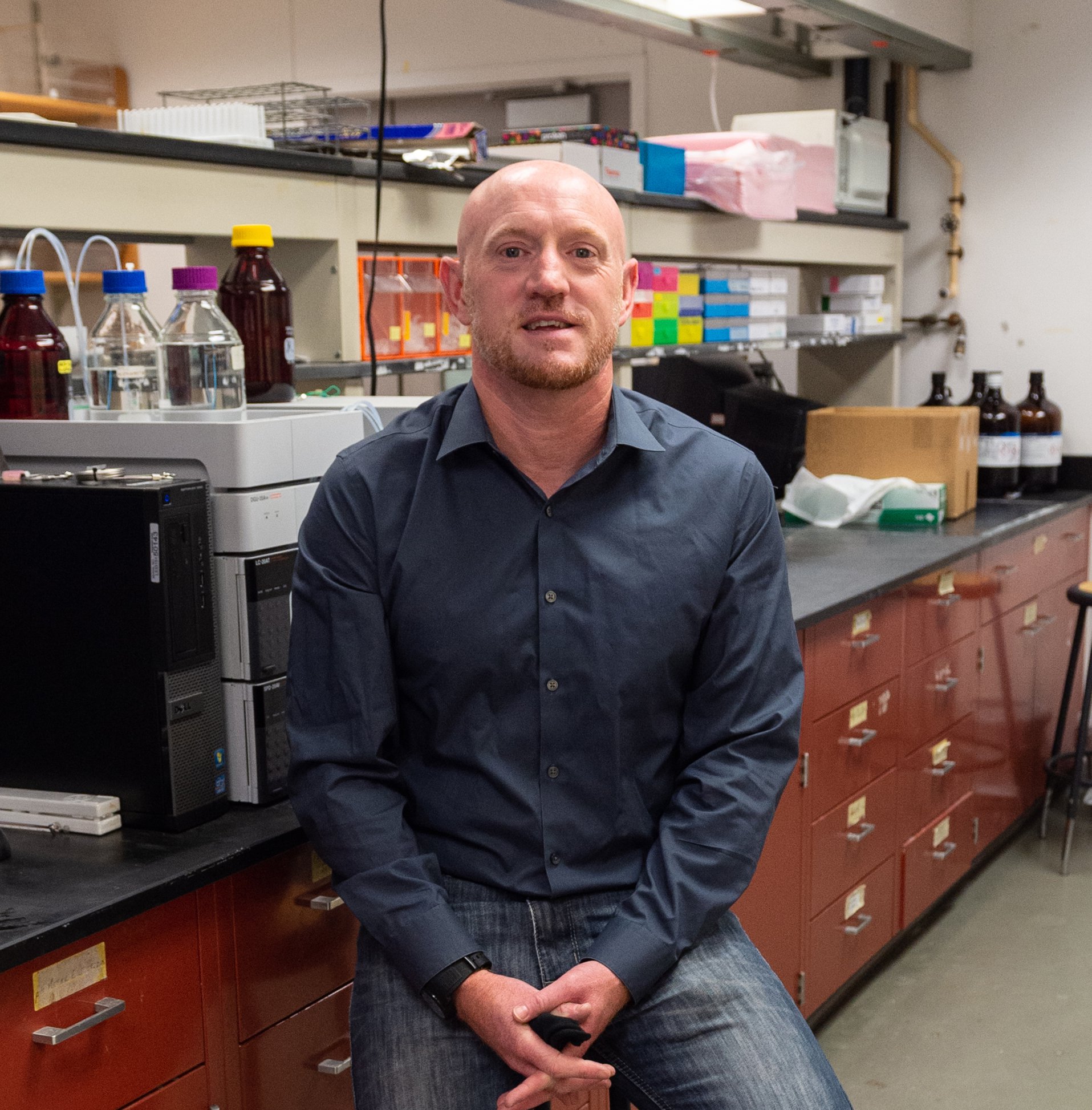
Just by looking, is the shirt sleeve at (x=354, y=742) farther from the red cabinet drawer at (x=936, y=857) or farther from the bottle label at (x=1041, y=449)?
the bottle label at (x=1041, y=449)

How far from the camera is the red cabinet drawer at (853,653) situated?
2523mm

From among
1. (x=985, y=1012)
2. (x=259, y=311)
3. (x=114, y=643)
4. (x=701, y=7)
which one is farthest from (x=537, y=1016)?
(x=701, y=7)

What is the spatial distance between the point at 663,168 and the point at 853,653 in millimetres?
1305

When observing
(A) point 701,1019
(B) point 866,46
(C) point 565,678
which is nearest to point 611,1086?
(A) point 701,1019

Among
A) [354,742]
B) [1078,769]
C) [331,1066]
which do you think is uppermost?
[354,742]

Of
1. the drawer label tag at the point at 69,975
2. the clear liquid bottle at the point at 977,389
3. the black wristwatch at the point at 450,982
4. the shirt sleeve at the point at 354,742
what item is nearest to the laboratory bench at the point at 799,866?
the drawer label tag at the point at 69,975

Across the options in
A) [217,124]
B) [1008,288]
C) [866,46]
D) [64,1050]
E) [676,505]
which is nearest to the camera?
[64,1050]

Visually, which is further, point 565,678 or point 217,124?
point 217,124

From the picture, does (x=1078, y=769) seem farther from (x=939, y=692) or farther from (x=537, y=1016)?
(x=537, y=1016)

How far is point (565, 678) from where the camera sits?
1.47 meters

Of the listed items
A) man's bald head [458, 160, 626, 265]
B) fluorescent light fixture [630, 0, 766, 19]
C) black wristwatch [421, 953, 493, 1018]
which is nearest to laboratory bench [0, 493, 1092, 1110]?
black wristwatch [421, 953, 493, 1018]

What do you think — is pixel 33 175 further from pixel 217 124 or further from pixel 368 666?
pixel 368 666

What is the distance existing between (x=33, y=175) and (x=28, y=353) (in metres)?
0.38

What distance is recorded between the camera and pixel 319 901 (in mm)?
1533
